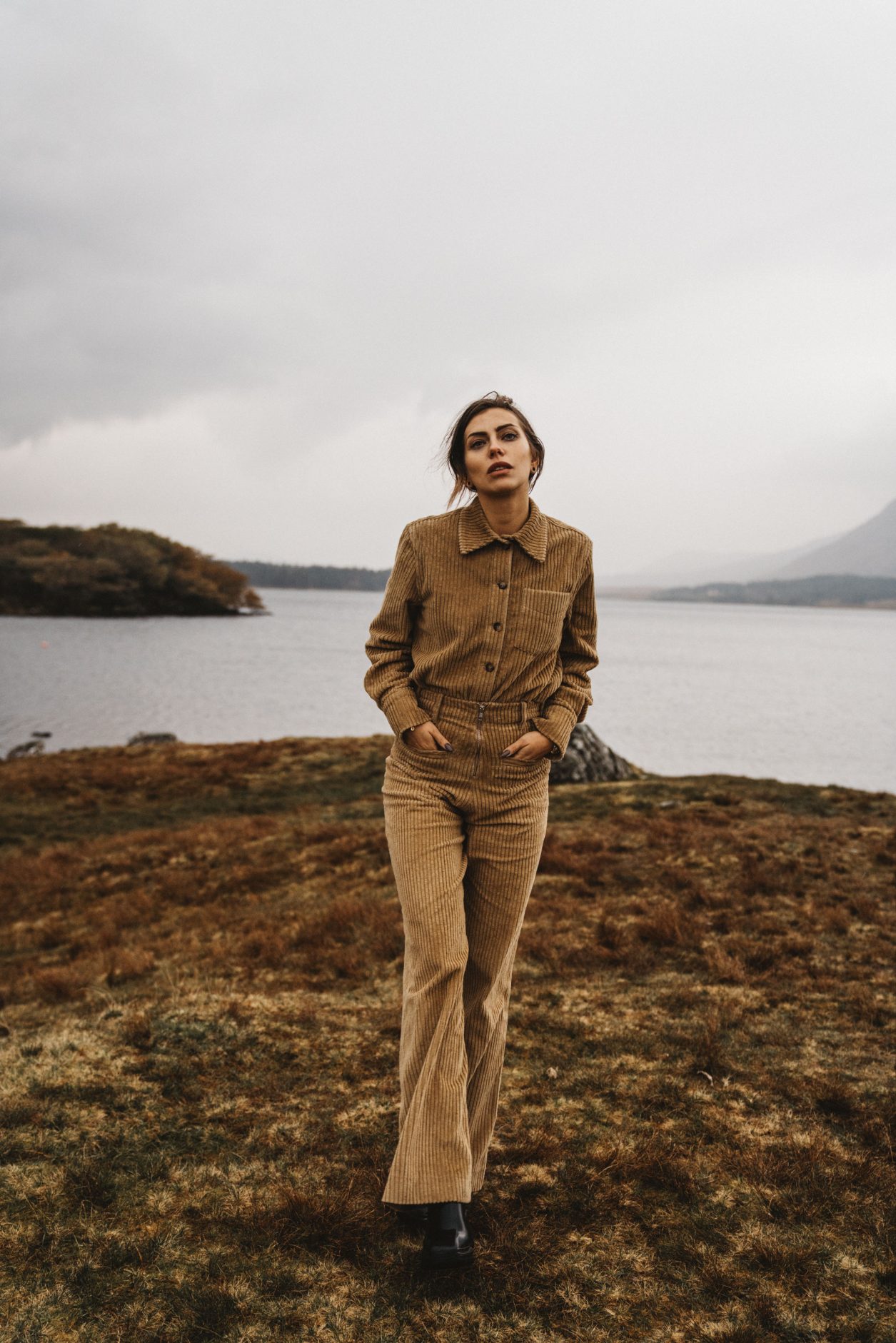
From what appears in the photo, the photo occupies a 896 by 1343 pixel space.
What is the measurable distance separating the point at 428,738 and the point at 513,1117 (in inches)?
81.6

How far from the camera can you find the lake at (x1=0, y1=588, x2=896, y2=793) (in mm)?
Answer: 29344

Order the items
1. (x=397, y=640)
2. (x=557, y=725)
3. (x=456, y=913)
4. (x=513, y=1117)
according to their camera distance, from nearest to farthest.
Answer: (x=456, y=913), (x=557, y=725), (x=397, y=640), (x=513, y=1117)

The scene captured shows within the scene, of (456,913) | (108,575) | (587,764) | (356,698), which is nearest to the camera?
(456,913)

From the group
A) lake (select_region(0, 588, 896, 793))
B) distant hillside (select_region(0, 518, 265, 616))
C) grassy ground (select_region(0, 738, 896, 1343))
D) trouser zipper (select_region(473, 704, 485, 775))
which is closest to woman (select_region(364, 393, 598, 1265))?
trouser zipper (select_region(473, 704, 485, 775))

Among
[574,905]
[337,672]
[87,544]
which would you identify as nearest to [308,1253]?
[574,905]

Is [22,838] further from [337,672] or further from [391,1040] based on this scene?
[337,672]

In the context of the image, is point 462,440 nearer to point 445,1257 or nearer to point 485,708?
point 485,708

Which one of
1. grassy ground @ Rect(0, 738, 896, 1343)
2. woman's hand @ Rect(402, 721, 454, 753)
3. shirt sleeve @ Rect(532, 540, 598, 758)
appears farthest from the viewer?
shirt sleeve @ Rect(532, 540, 598, 758)

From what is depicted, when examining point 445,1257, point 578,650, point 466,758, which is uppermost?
point 578,650

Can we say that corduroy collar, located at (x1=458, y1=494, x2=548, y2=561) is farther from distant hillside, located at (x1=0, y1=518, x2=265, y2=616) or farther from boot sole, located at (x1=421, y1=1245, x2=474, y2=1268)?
distant hillside, located at (x1=0, y1=518, x2=265, y2=616)

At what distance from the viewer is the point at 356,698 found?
138 ft

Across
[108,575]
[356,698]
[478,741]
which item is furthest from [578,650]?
[108,575]

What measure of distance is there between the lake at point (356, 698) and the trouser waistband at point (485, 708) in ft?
32.3

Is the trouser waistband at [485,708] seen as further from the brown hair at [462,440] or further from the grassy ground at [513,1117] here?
the grassy ground at [513,1117]
